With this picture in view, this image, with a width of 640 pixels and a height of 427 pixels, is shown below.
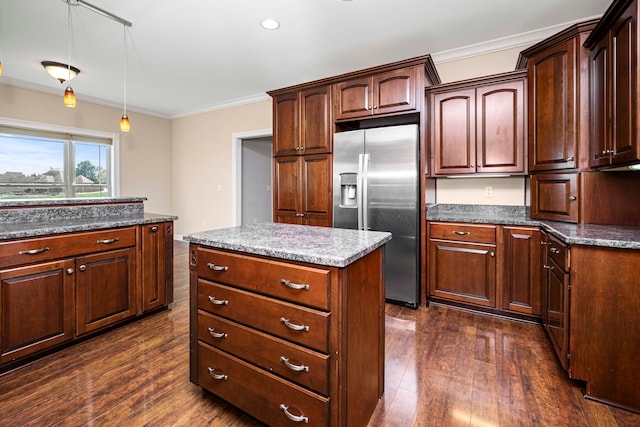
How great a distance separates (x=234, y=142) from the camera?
18.1 ft

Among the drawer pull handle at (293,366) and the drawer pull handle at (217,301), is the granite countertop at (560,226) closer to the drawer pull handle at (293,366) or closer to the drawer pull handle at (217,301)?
the drawer pull handle at (293,366)

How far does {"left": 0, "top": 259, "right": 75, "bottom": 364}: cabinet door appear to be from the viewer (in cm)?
182

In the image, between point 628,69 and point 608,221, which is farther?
point 608,221

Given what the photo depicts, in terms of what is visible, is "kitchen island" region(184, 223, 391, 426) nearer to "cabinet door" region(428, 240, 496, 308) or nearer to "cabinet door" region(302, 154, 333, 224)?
"cabinet door" region(428, 240, 496, 308)

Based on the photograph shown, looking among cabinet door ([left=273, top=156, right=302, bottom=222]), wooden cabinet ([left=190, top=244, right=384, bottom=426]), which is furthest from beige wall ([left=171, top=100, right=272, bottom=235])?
wooden cabinet ([left=190, top=244, right=384, bottom=426])

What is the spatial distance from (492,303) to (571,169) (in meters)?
1.26

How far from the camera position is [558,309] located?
1878mm

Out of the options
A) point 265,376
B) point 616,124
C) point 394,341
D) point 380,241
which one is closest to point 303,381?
point 265,376

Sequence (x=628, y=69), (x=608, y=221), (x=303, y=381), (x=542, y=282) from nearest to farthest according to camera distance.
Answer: (x=303, y=381) < (x=628, y=69) < (x=608, y=221) < (x=542, y=282)

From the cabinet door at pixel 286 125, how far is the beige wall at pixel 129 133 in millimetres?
3831

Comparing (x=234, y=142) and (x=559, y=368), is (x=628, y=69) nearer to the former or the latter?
(x=559, y=368)

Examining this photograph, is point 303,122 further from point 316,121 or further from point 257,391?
point 257,391

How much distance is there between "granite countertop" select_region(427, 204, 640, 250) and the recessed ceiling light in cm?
235

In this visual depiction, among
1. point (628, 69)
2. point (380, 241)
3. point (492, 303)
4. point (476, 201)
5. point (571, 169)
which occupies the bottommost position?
point (492, 303)
